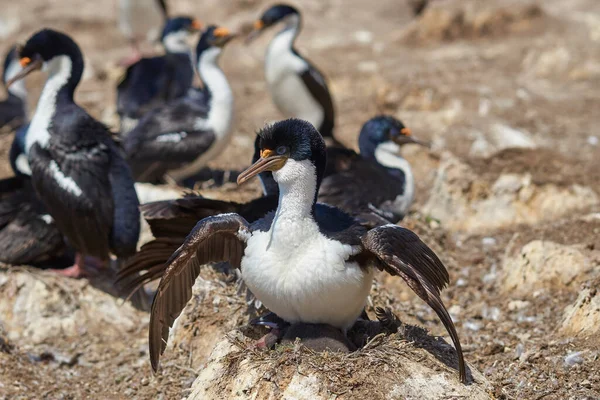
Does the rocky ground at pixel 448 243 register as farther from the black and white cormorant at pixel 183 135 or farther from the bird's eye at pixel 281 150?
the bird's eye at pixel 281 150

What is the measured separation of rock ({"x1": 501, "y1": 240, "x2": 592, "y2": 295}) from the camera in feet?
21.2

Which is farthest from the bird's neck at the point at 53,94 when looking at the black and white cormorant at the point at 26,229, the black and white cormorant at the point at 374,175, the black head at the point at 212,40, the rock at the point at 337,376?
the rock at the point at 337,376

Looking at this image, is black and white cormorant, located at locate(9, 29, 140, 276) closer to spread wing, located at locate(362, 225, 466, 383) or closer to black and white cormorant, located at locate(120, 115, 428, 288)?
black and white cormorant, located at locate(120, 115, 428, 288)

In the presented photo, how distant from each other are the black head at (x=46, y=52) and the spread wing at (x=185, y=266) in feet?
9.78

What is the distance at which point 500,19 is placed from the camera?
14156mm

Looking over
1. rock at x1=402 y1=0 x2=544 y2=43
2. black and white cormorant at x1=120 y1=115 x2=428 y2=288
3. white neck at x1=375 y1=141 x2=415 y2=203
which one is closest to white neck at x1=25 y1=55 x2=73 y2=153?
black and white cormorant at x1=120 y1=115 x2=428 y2=288

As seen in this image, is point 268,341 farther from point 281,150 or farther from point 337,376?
point 281,150

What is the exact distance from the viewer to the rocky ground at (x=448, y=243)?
4.89 meters

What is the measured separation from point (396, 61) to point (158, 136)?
18.3ft

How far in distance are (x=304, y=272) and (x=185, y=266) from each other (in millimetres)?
679

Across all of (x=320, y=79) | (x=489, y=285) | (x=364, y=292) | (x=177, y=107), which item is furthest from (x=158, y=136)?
(x=364, y=292)

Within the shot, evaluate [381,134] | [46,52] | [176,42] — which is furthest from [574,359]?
[176,42]

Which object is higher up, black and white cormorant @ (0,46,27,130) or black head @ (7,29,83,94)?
black head @ (7,29,83,94)

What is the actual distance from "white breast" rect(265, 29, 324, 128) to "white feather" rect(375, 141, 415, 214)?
9.05ft
